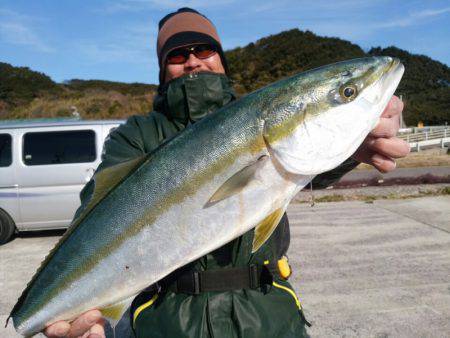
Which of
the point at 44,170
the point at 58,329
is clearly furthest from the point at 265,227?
the point at 44,170

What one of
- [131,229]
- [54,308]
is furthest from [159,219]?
[54,308]

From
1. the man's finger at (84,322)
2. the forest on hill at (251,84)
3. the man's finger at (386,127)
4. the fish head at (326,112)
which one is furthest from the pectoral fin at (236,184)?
the forest on hill at (251,84)

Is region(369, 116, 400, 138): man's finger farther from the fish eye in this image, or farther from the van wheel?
the van wheel

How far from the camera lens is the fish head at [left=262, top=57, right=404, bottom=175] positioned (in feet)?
6.14

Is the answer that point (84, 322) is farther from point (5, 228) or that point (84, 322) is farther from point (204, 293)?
point (5, 228)

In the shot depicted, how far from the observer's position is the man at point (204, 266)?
2.05m

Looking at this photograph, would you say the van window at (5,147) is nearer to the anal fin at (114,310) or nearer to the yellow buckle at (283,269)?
the anal fin at (114,310)

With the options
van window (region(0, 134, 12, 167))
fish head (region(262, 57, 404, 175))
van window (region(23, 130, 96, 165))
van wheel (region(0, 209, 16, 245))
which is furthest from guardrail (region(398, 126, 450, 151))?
fish head (region(262, 57, 404, 175))

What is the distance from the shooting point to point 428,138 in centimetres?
2817

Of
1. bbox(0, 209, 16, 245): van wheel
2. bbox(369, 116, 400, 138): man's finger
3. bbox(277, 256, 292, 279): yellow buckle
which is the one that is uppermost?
bbox(369, 116, 400, 138): man's finger

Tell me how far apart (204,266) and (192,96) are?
2.94 ft

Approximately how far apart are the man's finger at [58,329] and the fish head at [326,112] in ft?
4.16

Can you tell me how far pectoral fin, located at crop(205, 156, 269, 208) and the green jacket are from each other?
14.2 inches

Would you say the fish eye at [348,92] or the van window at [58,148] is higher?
the fish eye at [348,92]
